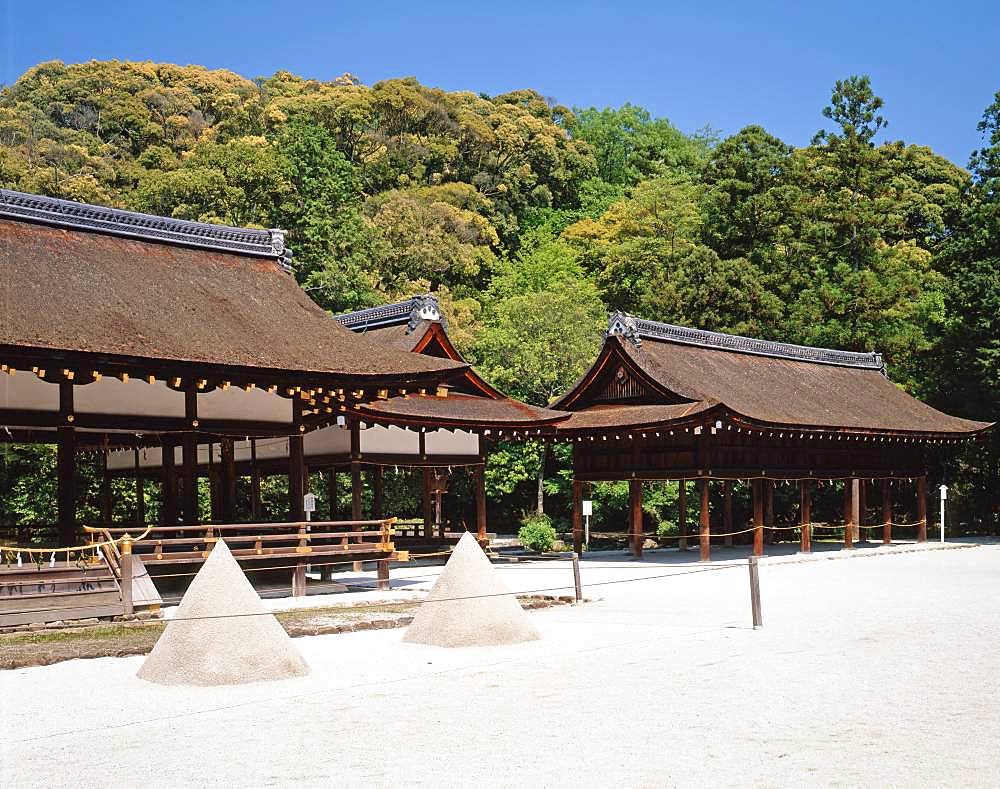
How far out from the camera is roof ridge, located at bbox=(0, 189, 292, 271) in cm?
1959

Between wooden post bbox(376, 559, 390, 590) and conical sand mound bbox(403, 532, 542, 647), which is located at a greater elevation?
conical sand mound bbox(403, 532, 542, 647)

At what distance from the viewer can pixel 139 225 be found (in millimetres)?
21078

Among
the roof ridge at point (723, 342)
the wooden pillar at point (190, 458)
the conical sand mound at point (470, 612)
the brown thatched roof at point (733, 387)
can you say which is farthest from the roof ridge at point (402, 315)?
the conical sand mound at point (470, 612)

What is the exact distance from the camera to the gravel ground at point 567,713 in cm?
736

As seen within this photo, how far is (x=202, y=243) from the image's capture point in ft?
71.8

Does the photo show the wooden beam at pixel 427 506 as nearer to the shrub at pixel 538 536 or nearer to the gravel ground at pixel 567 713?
the shrub at pixel 538 536

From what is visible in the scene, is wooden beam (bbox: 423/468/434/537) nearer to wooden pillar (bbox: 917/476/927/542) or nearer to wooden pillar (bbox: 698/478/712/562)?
wooden pillar (bbox: 698/478/712/562)

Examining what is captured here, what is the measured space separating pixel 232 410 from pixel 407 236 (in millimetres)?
35148

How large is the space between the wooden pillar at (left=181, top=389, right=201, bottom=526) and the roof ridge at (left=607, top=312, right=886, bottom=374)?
13.7 metres

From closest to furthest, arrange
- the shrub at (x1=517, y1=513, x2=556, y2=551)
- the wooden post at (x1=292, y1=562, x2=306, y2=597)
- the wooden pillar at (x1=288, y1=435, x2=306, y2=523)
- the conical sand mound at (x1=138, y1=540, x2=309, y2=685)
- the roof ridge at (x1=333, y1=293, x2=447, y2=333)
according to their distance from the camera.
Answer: the conical sand mound at (x1=138, y1=540, x2=309, y2=685)
the wooden post at (x1=292, y1=562, x2=306, y2=597)
the wooden pillar at (x1=288, y1=435, x2=306, y2=523)
the roof ridge at (x1=333, y1=293, x2=447, y2=333)
the shrub at (x1=517, y1=513, x2=556, y2=551)

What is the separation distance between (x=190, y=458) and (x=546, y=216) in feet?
160

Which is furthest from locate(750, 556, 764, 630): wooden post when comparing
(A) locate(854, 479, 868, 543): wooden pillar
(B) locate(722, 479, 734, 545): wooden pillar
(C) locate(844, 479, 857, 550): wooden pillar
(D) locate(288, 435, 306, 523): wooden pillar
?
(A) locate(854, 479, 868, 543): wooden pillar

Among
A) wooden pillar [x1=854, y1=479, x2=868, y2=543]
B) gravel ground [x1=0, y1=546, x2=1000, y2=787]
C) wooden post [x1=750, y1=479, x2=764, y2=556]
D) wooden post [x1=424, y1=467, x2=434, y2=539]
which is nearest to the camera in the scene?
gravel ground [x1=0, y1=546, x2=1000, y2=787]

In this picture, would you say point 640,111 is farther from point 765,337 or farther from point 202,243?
point 202,243
